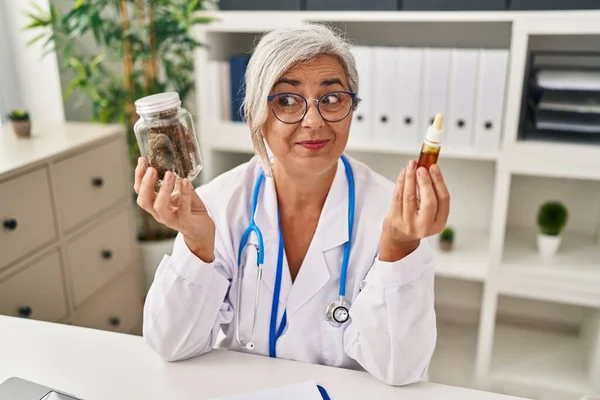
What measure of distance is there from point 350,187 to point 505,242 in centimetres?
114

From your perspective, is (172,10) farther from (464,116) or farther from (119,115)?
(464,116)

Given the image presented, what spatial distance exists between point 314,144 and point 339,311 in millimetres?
348

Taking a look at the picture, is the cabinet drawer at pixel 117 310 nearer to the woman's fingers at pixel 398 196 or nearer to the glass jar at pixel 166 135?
the glass jar at pixel 166 135

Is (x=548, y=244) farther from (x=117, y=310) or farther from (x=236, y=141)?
Answer: (x=117, y=310)

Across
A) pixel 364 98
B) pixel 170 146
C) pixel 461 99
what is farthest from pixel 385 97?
pixel 170 146

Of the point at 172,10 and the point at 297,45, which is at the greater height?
the point at 172,10

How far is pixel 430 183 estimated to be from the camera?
87cm

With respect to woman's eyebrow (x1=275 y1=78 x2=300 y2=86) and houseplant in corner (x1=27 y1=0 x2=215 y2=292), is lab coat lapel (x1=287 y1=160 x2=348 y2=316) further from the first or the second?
houseplant in corner (x1=27 y1=0 x2=215 y2=292)

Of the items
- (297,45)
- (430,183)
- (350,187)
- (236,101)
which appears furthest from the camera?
(236,101)

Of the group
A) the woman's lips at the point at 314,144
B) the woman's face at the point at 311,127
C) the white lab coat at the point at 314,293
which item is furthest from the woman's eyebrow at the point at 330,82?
the white lab coat at the point at 314,293

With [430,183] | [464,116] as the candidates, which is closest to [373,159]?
[464,116]

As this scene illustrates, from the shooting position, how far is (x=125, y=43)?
2.12 metres

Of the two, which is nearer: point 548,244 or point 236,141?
point 548,244

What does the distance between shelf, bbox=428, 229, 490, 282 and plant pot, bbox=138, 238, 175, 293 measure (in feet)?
3.64
